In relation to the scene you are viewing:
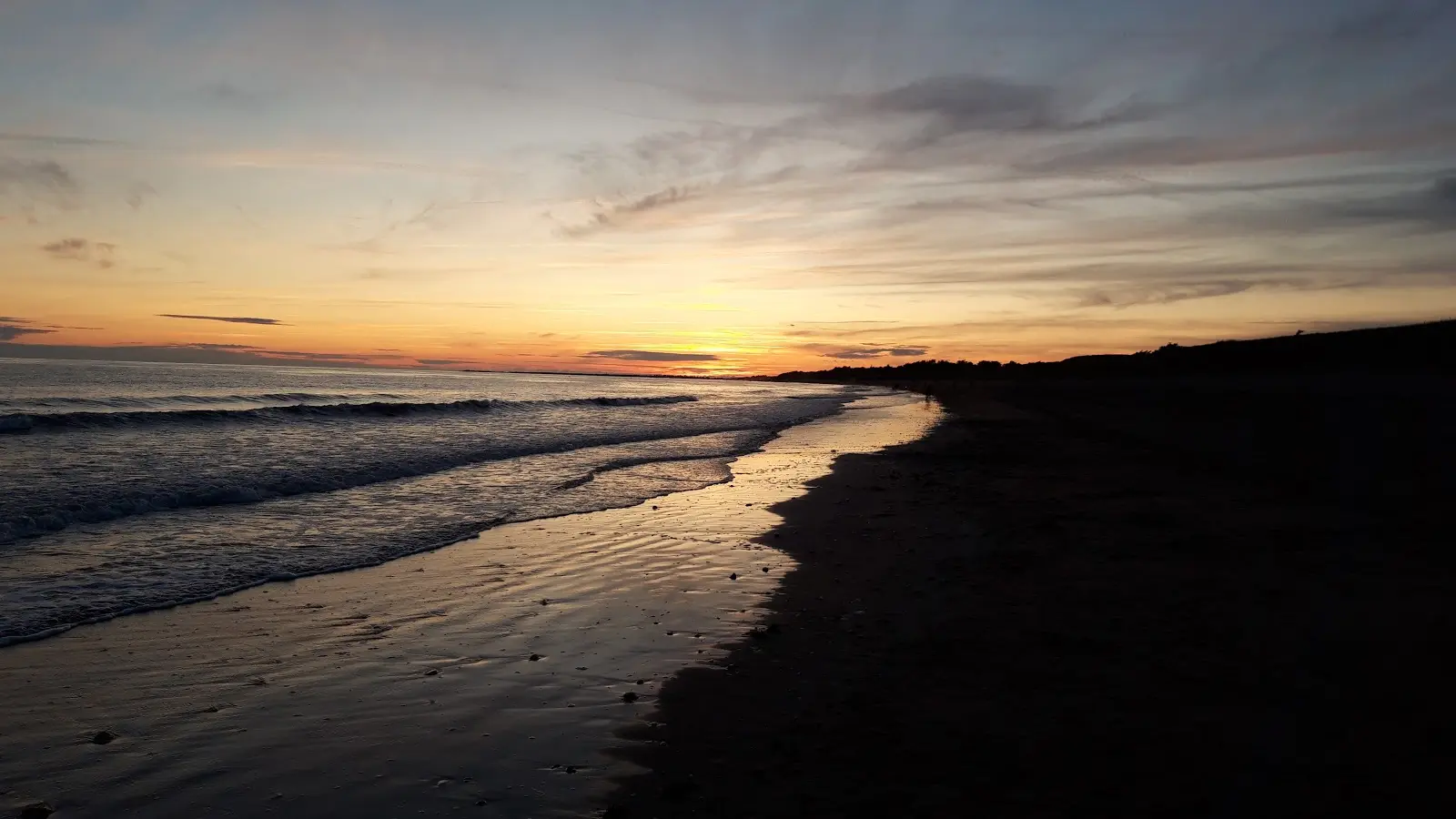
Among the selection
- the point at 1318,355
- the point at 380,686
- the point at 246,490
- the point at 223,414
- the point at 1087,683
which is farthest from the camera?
the point at 1318,355

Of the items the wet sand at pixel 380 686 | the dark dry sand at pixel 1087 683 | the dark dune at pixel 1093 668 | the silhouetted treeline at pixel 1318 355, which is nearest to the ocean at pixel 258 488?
the wet sand at pixel 380 686

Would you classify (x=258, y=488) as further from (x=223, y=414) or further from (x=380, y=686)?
(x=223, y=414)

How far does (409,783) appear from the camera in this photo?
5055 mm

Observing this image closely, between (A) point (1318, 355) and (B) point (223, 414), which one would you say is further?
(A) point (1318, 355)

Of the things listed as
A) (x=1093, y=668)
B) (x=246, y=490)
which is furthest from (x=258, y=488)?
(x=1093, y=668)

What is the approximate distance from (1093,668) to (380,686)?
634 centimetres

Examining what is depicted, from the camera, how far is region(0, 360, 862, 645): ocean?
405 inches

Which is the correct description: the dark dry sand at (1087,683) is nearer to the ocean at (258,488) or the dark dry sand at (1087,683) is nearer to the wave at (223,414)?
the ocean at (258,488)

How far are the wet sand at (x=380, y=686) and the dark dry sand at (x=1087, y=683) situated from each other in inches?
24.9

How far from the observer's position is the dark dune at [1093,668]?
15.5ft

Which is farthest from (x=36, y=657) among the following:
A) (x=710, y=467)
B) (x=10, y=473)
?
(x=710, y=467)

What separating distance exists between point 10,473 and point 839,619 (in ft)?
65.4

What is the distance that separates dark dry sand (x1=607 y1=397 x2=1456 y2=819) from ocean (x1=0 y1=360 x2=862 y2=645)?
7.18 metres

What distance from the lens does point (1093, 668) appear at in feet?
21.6
